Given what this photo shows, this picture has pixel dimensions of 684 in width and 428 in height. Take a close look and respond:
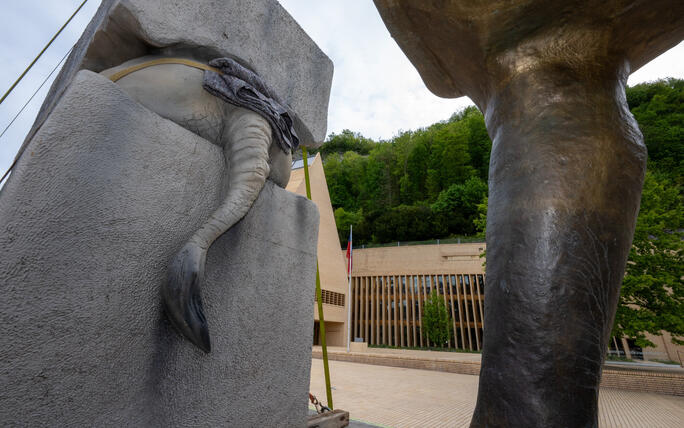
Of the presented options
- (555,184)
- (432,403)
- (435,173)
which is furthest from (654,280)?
(435,173)

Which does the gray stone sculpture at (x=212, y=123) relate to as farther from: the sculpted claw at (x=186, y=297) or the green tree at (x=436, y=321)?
the green tree at (x=436, y=321)

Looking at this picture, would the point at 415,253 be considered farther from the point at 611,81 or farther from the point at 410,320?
the point at 611,81

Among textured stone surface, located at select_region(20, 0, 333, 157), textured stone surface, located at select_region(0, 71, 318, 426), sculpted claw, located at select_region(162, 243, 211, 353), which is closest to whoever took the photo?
textured stone surface, located at select_region(0, 71, 318, 426)

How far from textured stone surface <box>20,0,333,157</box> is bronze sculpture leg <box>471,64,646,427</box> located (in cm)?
164

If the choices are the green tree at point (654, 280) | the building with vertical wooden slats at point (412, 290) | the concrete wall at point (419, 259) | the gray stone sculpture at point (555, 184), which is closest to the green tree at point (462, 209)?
the concrete wall at point (419, 259)

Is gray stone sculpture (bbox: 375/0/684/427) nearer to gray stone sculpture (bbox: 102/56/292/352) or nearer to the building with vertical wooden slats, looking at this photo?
gray stone sculpture (bbox: 102/56/292/352)

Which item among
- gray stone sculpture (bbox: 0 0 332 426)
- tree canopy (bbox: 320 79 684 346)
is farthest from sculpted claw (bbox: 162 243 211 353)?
tree canopy (bbox: 320 79 684 346)

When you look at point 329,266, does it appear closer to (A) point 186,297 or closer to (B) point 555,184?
(A) point 186,297

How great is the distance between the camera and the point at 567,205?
70 centimetres

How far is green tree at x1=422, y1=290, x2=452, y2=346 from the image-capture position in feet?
75.5

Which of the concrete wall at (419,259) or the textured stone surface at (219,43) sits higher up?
the concrete wall at (419,259)

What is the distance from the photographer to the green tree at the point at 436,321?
2302 centimetres

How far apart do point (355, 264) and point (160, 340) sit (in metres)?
26.8

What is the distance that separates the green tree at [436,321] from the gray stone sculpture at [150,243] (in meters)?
23.4
